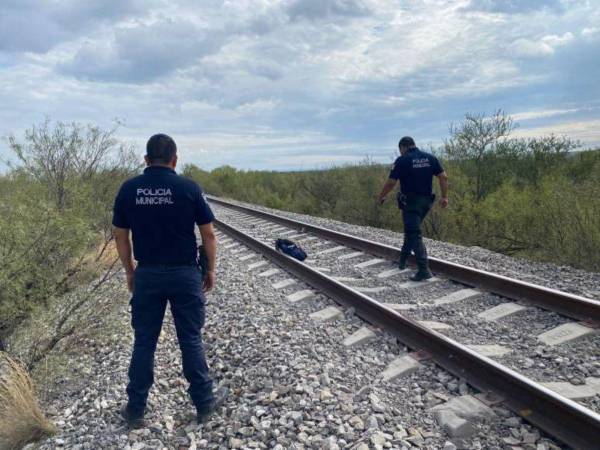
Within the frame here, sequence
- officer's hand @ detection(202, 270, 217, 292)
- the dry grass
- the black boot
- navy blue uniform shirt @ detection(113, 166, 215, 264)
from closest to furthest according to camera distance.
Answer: navy blue uniform shirt @ detection(113, 166, 215, 264) < the dry grass < officer's hand @ detection(202, 270, 217, 292) < the black boot

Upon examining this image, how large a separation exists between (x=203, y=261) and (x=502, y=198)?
46.5 feet

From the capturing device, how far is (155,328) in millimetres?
3863

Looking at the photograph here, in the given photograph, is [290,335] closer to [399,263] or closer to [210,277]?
[210,277]

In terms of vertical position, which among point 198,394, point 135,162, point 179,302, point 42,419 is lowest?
point 42,419

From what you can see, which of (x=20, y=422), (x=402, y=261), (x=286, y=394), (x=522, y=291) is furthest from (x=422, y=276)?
(x=20, y=422)

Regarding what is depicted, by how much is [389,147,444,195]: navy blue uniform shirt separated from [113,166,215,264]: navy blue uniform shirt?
182 inches

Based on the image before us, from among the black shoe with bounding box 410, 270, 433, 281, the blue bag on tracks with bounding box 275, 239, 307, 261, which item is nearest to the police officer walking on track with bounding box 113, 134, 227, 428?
the black shoe with bounding box 410, 270, 433, 281

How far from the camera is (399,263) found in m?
8.55

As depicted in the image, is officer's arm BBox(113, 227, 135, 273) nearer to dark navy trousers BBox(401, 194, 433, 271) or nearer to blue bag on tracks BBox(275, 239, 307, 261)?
dark navy trousers BBox(401, 194, 433, 271)

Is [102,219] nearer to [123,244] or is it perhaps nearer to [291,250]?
[291,250]

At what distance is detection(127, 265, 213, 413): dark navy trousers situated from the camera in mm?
3750

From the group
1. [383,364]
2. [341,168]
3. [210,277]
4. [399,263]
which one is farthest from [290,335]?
[341,168]

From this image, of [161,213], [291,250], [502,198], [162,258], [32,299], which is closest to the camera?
[161,213]

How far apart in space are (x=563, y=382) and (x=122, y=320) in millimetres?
5283
